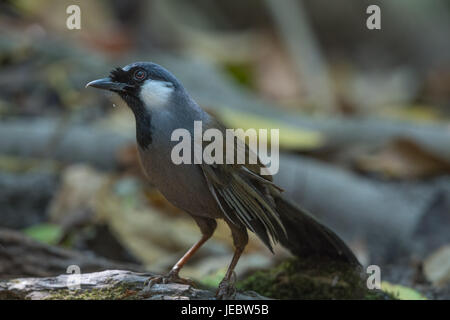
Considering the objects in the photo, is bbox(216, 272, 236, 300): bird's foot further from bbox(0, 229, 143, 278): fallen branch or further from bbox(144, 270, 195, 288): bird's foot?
bbox(0, 229, 143, 278): fallen branch

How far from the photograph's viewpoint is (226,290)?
131 inches

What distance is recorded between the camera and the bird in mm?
3385

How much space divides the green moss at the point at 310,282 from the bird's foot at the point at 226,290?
53 cm

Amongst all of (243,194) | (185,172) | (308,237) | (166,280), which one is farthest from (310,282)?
(185,172)

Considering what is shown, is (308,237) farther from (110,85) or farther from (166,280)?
(110,85)

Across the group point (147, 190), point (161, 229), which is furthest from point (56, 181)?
point (161, 229)

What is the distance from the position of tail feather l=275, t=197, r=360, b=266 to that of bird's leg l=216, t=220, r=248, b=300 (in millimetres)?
297

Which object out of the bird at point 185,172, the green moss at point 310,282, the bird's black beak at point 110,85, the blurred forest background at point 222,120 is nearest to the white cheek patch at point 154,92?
the bird at point 185,172

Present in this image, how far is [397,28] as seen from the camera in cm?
1423

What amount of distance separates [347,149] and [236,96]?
190 cm

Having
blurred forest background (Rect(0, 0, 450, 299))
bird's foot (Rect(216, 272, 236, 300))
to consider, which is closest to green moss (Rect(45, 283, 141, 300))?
bird's foot (Rect(216, 272, 236, 300))

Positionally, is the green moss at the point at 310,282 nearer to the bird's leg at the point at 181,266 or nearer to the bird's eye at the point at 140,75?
the bird's leg at the point at 181,266

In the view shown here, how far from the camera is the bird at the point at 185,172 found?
133 inches

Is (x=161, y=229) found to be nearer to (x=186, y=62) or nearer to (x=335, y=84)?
(x=186, y=62)
